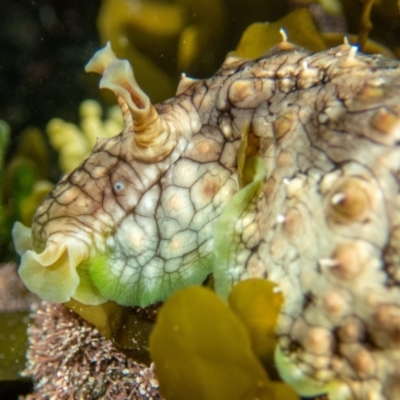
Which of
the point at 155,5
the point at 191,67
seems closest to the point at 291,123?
the point at 191,67

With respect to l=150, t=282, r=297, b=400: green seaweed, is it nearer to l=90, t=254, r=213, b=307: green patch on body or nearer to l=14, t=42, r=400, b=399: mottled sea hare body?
l=14, t=42, r=400, b=399: mottled sea hare body

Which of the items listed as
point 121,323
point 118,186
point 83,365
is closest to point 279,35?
point 118,186

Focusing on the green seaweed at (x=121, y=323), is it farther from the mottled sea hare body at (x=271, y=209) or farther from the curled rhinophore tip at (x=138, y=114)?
the curled rhinophore tip at (x=138, y=114)

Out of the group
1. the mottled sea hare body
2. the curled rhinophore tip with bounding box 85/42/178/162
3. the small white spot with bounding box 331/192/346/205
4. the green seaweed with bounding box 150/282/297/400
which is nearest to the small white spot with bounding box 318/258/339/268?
the mottled sea hare body

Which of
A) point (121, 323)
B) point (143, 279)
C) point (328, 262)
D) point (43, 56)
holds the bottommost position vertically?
point (121, 323)

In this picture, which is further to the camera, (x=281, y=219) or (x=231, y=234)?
(x=231, y=234)

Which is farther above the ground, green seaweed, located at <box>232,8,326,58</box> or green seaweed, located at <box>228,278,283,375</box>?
green seaweed, located at <box>232,8,326,58</box>

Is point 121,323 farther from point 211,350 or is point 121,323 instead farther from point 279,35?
point 279,35

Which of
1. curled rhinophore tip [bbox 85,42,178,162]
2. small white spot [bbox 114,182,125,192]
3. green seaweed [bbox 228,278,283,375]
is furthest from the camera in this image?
small white spot [bbox 114,182,125,192]

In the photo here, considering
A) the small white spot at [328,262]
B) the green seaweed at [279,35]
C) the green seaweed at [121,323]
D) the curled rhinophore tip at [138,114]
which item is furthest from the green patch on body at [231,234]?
the green seaweed at [279,35]

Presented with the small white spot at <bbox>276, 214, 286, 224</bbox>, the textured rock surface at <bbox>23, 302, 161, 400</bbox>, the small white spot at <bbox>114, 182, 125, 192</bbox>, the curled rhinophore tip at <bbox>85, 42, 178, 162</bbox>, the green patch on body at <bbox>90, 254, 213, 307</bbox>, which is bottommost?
the textured rock surface at <bbox>23, 302, 161, 400</bbox>
